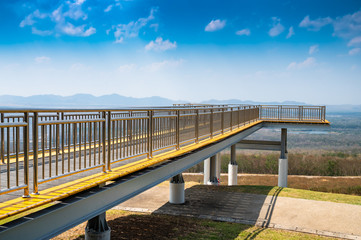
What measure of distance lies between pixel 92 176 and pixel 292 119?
94.4 ft

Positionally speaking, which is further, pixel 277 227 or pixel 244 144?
pixel 244 144

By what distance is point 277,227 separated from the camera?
586 inches

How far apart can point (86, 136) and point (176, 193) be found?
34.4 feet

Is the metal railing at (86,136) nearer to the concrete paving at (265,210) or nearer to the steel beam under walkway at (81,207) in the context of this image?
the steel beam under walkway at (81,207)

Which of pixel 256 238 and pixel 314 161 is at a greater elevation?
pixel 256 238

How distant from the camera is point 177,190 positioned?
1820 cm

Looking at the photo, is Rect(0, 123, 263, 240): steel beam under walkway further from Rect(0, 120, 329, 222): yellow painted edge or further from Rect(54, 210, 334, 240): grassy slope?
Rect(54, 210, 334, 240): grassy slope

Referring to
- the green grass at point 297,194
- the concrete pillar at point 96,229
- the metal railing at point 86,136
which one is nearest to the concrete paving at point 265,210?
the green grass at point 297,194

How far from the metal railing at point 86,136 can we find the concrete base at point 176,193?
3347 mm

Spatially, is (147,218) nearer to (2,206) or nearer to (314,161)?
(2,206)

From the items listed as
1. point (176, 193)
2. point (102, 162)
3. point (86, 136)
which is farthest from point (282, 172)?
point (102, 162)

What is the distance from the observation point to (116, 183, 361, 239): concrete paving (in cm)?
1505

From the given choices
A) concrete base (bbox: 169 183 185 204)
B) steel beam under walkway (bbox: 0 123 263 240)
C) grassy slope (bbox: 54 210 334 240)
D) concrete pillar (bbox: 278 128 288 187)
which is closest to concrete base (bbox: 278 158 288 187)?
concrete pillar (bbox: 278 128 288 187)

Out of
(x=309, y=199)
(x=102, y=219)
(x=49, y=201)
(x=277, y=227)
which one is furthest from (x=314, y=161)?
(x=49, y=201)
